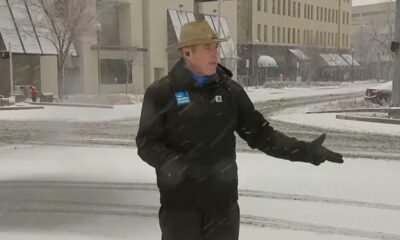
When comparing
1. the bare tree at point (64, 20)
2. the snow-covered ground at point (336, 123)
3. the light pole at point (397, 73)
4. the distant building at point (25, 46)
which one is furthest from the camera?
the distant building at point (25, 46)

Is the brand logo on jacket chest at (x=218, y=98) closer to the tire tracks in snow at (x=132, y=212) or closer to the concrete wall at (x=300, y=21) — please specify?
the tire tracks in snow at (x=132, y=212)

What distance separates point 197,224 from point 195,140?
45cm

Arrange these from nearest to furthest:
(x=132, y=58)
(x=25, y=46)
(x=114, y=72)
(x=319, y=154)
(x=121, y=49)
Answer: (x=319, y=154) → (x=25, y=46) → (x=132, y=58) → (x=121, y=49) → (x=114, y=72)

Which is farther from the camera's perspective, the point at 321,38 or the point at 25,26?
the point at 321,38

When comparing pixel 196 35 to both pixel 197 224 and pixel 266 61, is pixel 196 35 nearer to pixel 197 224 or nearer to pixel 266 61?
pixel 197 224

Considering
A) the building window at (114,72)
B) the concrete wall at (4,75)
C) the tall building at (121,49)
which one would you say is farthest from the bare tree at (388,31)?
the concrete wall at (4,75)

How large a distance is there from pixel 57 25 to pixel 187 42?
1190 inches

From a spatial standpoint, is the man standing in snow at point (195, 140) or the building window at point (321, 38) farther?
the building window at point (321, 38)

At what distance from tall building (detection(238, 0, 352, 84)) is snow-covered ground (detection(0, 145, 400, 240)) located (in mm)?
44212

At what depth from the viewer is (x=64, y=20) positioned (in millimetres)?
30484

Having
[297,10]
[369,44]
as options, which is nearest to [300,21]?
[297,10]

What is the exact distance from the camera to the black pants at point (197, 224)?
2.80 m

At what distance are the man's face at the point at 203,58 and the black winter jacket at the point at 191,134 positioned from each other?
0.16 feet

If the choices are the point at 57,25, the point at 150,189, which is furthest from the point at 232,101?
the point at 57,25
